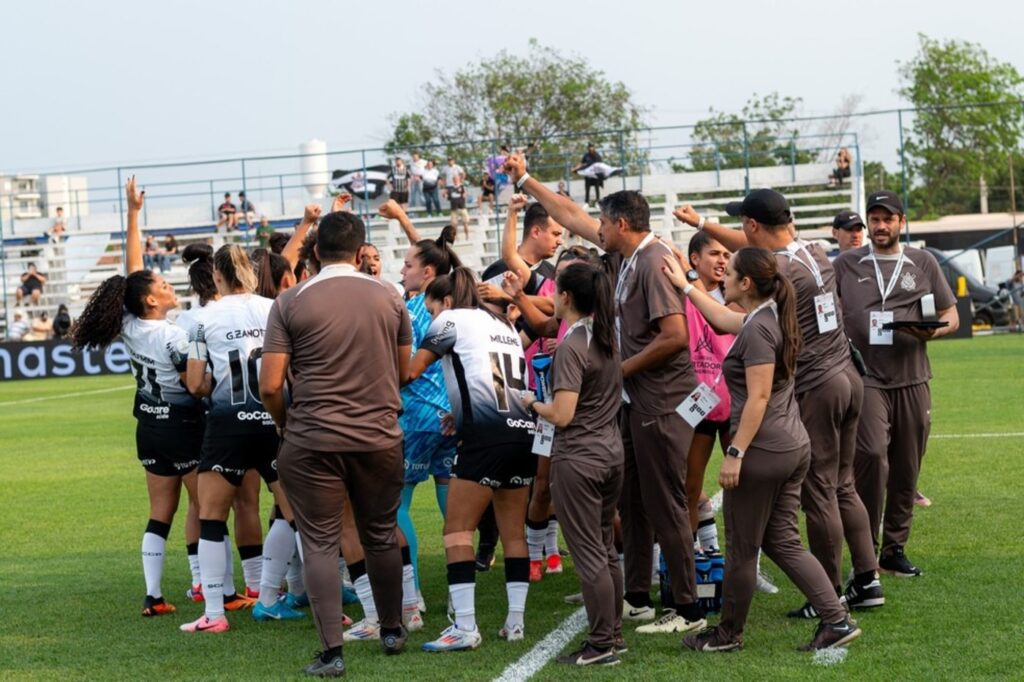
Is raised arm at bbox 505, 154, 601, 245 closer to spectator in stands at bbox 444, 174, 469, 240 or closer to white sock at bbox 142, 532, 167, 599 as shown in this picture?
white sock at bbox 142, 532, 167, 599

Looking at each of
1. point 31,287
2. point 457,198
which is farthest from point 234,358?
point 31,287

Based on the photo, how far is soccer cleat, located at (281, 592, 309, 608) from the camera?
25.8ft

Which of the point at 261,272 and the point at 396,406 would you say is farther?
the point at 261,272

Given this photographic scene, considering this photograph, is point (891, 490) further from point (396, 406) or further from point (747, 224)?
point (396, 406)

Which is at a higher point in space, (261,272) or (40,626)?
(261,272)

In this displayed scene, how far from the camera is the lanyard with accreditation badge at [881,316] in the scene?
25.9 feet

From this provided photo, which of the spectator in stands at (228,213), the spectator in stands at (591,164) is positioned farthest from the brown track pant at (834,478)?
the spectator in stands at (228,213)

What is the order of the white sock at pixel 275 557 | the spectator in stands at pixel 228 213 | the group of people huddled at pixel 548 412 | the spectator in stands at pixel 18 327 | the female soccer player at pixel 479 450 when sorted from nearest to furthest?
1. the group of people huddled at pixel 548 412
2. the female soccer player at pixel 479 450
3. the white sock at pixel 275 557
4. the spectator in stands at pixel 18 327
5. the spectator in stands at pixel 228 213

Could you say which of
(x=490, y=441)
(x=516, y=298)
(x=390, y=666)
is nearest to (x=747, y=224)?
(x=516, y=298)

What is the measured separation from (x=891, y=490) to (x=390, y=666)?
3288 mm

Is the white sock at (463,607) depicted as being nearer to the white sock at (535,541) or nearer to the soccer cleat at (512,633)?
the soccer cleat at (512,633)

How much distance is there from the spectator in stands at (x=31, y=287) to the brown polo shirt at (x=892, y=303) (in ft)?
113

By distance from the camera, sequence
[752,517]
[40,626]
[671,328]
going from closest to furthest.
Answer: [752,517]
[671,328]
[40,626]

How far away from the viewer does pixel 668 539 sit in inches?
266
